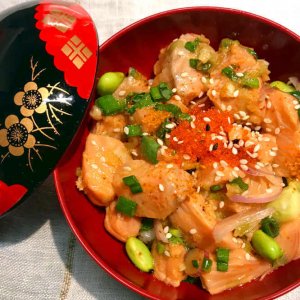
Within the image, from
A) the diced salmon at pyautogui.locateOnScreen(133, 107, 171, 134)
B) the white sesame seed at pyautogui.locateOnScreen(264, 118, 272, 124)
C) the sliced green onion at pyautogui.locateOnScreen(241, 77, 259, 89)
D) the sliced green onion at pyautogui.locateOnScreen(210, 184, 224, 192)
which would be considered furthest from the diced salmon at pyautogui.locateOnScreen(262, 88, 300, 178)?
the diced salmon at pyautogui.locateOnScreen(133, 107, 171, 134)

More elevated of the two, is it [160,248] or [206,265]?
[206,265]

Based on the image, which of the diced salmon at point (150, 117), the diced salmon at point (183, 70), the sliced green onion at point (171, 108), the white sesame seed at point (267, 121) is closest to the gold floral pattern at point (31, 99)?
the diced salmon at point (150, 117)

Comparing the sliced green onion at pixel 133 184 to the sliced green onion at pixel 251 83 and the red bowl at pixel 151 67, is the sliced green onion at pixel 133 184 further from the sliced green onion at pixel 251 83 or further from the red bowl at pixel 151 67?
the sliced green onion at pixel 251 83

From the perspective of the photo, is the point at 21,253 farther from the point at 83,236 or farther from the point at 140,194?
the point at 140,194

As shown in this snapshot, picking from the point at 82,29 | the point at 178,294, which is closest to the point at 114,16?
the point at 82,29

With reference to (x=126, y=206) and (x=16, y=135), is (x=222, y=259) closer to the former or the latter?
(x=126, y=206)

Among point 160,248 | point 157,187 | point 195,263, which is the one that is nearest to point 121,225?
point 160,248
